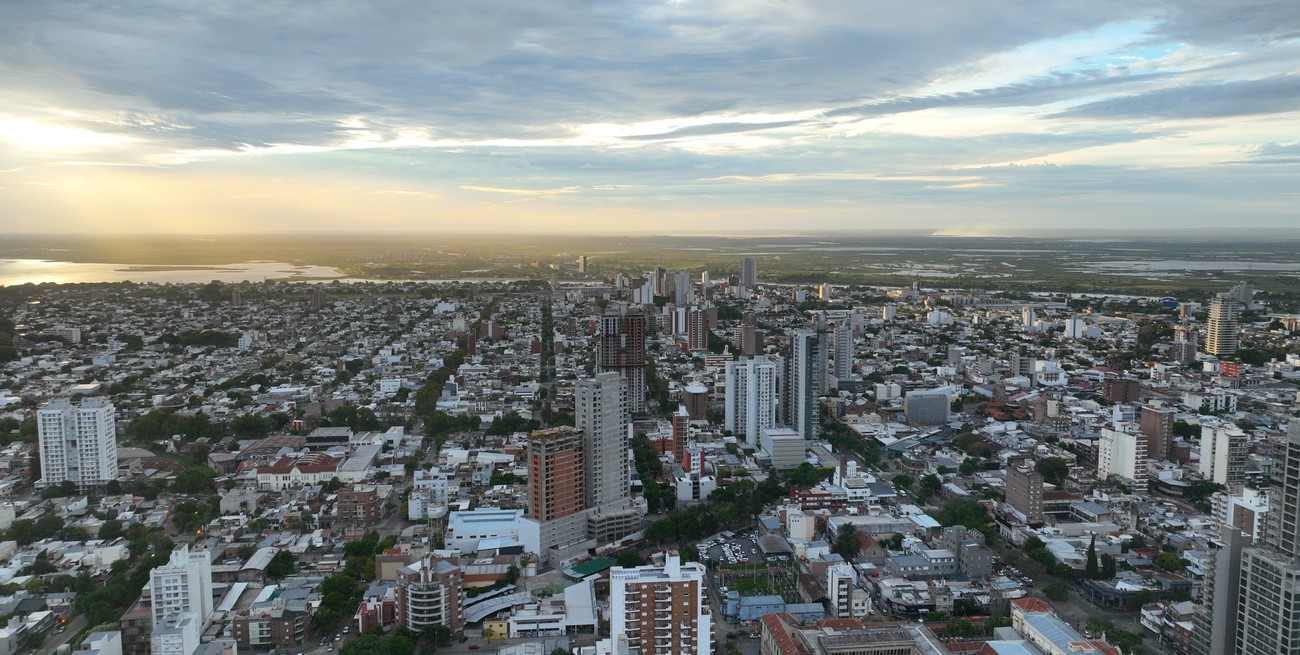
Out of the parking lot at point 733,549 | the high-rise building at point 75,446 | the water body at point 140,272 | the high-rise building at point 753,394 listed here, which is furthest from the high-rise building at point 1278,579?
the water body at point 140,272

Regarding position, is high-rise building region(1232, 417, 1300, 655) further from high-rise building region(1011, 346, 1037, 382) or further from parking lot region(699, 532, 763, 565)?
high-rise building region(1011, 346, 1037, 382)

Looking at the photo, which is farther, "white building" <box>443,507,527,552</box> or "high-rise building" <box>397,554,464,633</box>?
"white building" <box>443,507,527,552</box>

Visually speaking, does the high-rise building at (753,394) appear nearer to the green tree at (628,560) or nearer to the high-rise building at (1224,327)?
the green tree at (628,560)

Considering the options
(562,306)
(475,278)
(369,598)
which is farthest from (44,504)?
(475,278)

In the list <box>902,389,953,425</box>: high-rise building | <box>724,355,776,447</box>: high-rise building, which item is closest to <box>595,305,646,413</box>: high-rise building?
<box>724,355,776,447</box>: high-rise building

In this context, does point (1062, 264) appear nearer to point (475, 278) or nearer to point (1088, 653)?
point (475, 278)

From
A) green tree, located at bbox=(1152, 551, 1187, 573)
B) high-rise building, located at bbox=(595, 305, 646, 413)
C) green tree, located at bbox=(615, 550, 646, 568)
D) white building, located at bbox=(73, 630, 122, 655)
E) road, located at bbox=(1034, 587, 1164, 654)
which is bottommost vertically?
road, located at bbox=(1034, 587, 1164, 654)

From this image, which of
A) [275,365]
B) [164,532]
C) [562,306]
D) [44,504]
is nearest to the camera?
[164,532]
